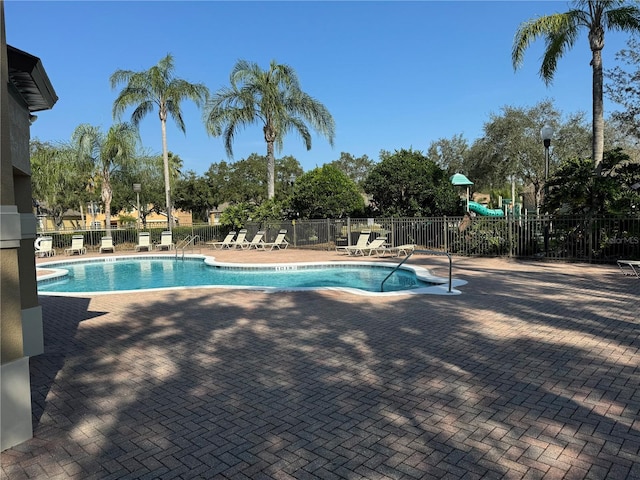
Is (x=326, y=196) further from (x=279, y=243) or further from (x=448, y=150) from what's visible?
(x=448, y=150)

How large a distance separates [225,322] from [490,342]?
4.08 m

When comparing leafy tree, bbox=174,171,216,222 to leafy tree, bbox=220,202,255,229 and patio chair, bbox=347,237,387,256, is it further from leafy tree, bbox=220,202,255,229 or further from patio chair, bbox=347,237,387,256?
patio chair, bbox=347,237,387,256

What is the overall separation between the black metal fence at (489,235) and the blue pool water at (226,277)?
4.54 meters

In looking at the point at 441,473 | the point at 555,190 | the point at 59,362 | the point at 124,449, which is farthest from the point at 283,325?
the point at 555,190

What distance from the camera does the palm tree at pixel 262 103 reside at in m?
23.4

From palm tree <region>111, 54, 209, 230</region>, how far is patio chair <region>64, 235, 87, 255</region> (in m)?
4.68

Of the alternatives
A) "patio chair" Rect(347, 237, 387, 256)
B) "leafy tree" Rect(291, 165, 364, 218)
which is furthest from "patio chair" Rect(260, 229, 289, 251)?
"patio chair" Rect(347, 237, 387, 256)

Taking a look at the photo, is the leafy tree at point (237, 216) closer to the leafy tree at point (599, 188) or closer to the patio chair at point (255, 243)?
the patio chair at point (255, 243)

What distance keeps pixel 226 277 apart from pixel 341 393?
10714mm

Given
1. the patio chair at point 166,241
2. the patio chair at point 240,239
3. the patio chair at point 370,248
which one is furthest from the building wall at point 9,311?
the patio chair at point 166,241

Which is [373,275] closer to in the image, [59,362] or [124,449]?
[59,362]

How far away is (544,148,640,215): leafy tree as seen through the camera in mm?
13195

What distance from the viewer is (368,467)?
288 centimetres

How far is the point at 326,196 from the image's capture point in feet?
73.2
